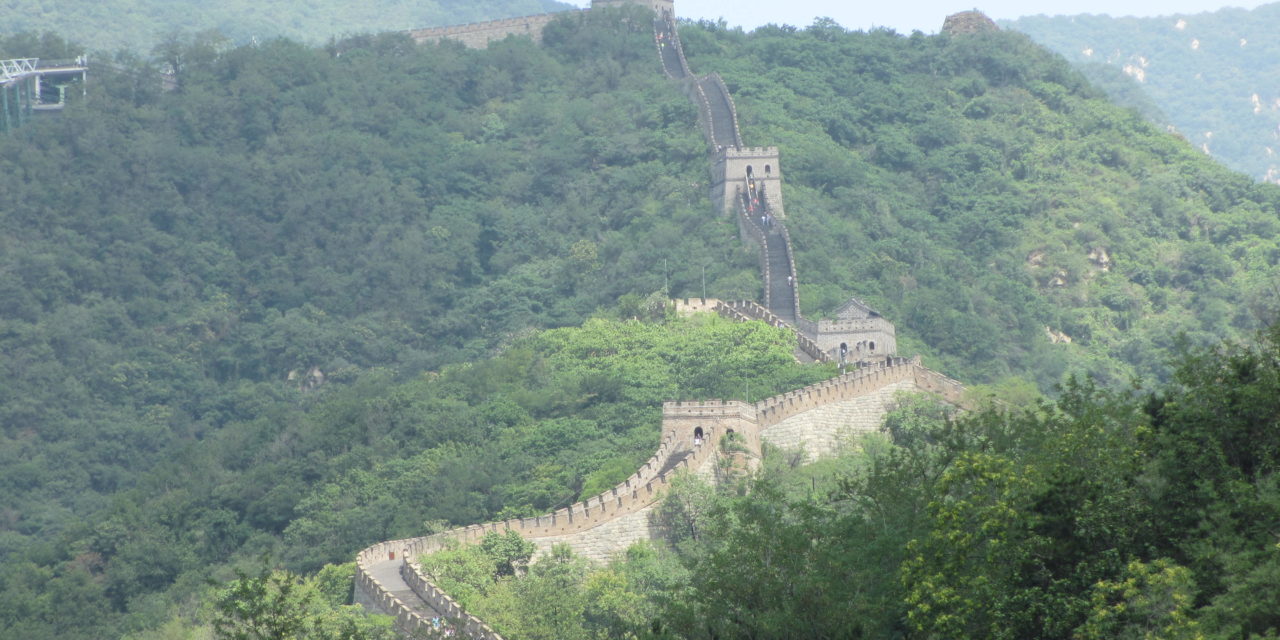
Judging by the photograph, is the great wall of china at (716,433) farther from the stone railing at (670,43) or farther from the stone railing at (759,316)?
the stone railing at (670,43)

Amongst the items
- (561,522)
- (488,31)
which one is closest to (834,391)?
(561,522)

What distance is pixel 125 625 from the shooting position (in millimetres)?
82312

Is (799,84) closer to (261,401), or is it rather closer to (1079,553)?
(261,401)

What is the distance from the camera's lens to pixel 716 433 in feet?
257

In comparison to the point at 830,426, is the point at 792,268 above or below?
below

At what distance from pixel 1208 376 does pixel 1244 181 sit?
93855 millimetres

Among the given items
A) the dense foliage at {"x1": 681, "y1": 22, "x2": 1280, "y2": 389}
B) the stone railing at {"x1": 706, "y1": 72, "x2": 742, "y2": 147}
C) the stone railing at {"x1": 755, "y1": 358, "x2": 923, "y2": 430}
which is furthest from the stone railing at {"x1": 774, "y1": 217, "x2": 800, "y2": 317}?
the stone railing at {"x1": 755, "y1": 358, "x2": 923, "y2": 430}

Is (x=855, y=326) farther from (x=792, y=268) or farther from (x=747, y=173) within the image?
(x=747, y=173)

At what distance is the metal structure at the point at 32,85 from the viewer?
146 m

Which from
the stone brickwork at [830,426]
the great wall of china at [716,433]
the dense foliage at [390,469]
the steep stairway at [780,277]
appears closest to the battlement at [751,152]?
the steep stairway at [780,277]

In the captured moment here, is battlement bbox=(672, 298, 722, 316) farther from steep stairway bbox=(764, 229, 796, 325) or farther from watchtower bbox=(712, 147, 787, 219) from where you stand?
watchtower bbox=(712, 147, 787, 219)

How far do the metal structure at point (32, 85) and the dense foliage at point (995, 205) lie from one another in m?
37.2

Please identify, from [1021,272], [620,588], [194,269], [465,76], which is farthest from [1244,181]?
[620,588]

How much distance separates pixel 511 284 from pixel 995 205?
25229 millimetres
